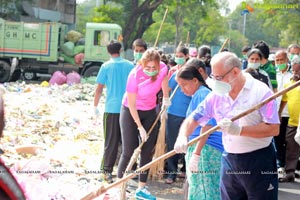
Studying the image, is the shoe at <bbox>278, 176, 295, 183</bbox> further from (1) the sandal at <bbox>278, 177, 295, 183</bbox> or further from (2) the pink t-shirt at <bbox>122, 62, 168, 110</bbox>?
(2) the pink t-shirt at <bbox>122, 62, 168, 110</bbox>

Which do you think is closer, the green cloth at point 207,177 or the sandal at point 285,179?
the green cloth at point 207,177

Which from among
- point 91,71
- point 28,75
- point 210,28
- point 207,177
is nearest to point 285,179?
point 207,177

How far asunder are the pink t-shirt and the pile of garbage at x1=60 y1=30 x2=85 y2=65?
1601 centimetres

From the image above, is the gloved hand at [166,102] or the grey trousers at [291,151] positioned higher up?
the gloved hand at [166,102]

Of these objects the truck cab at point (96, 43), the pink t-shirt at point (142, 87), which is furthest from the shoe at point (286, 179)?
the truck cab at point (96, 43)

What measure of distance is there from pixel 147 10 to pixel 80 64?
9.64 meters

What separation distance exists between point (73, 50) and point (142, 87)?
17.0 m

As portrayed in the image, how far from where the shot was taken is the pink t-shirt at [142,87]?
574cm

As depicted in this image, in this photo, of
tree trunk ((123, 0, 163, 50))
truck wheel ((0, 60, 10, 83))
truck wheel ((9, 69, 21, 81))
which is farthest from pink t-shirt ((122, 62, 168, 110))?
tree trunk ((123, 0, 163, 50))

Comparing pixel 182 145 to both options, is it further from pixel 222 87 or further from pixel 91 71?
pixel 91 71

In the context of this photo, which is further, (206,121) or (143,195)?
(143,195)

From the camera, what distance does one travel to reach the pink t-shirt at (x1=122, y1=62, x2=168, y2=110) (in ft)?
18.8

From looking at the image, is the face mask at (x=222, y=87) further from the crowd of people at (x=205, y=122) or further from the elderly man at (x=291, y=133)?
the elderly man at (x=291, y=133)

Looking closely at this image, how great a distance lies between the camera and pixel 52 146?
804cm
